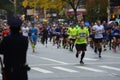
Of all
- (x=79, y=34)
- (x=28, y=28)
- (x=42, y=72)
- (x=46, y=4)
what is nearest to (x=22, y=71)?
(x=42, y=72)

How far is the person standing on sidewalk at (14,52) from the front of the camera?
28.9 ft

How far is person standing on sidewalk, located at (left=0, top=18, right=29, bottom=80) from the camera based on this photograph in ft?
28.9

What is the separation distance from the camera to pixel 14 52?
29.1 feet

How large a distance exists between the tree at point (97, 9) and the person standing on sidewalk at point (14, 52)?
2224 inches

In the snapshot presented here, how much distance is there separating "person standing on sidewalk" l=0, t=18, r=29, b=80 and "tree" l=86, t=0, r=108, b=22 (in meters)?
56.5

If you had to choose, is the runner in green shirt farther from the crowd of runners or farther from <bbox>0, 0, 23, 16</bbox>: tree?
<bbox>0, 0, 23, 16</bbox>: tree

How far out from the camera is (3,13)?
385ft

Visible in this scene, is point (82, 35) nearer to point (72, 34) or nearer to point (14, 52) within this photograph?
point (72, 34)

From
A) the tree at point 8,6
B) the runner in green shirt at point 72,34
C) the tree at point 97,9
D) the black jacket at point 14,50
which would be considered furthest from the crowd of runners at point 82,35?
the tree at point 8,6

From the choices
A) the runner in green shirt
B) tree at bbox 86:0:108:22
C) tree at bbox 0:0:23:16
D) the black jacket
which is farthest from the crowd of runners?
tree at bbox 0:0:23:16

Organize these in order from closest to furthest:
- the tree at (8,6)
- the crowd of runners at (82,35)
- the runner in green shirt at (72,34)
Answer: the crowd of runners at (82,35) → the runner in green shirt at (72,34) → the tree at (8,6)

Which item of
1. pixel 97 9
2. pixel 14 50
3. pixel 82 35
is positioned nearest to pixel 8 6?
pixel 97 9

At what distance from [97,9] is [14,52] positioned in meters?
57.0

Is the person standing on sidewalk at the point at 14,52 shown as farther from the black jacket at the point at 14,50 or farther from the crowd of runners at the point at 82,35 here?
the crowd of runners at the point at 82,35
